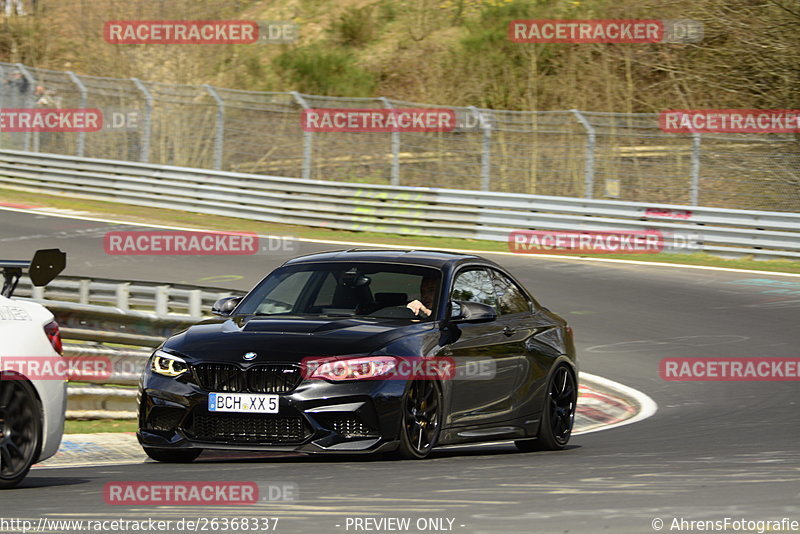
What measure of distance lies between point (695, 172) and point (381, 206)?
6.50 meters

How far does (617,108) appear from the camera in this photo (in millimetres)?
38438

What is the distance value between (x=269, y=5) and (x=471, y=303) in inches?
1829

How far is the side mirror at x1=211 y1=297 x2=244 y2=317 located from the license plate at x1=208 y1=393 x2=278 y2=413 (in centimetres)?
129

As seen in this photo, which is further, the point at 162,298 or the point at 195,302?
the point at 162,298

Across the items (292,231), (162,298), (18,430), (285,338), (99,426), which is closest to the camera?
(18,430)

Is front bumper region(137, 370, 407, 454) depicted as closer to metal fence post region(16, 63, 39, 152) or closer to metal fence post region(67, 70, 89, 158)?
metal fence post region(67, 70, 89, 158)

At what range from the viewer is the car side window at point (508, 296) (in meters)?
10.0

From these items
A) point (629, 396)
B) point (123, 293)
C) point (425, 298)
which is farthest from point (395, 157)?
point (425, 298)

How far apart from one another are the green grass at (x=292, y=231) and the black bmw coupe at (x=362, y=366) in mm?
14554

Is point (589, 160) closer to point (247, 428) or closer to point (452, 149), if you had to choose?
point (452, 149)

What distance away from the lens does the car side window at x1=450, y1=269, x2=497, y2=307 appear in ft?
31.5

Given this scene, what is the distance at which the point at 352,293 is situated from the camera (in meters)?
9.34

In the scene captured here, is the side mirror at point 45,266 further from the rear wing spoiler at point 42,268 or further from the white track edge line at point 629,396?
the white track edge line at point 629,396

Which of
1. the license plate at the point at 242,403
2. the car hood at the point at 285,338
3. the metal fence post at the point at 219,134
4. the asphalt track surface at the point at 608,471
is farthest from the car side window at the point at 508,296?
the metal fence post at the point at 219,134
